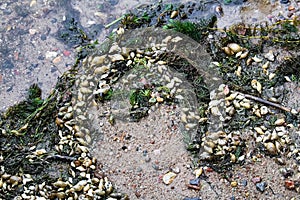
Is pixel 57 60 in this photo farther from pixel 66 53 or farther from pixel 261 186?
pixel 261 186

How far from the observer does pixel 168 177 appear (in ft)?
8.56

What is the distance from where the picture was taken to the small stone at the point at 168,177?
102 inches

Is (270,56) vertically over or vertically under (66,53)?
under

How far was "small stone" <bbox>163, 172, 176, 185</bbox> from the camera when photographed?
260 cm

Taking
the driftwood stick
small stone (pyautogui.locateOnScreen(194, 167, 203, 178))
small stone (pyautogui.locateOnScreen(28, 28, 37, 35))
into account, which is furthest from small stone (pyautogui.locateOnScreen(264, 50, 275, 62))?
small stone (pyautogui.locateOnScreen(28, 28, 37, 35))

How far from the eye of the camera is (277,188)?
8.27ft

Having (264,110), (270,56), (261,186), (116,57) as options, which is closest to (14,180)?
(116,57)

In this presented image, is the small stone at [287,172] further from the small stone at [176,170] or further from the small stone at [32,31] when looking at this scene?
the small stone at [32,31]

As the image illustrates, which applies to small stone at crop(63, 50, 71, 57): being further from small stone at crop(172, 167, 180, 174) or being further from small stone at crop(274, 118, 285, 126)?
small stone at crop(274, 118, 285, 126)

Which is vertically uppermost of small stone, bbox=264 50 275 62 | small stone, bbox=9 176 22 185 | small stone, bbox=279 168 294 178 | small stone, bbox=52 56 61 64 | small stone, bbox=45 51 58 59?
small stone, bbox=45 51 58 59

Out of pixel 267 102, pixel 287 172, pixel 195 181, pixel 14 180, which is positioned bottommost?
pixel 287 172

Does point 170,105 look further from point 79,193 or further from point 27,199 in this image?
point 27,199

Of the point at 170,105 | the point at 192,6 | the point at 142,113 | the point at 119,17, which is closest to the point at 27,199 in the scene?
the point at 142,113

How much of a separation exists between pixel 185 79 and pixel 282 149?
2.40 feet
